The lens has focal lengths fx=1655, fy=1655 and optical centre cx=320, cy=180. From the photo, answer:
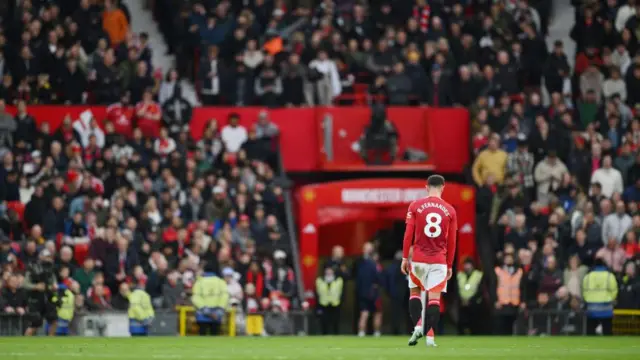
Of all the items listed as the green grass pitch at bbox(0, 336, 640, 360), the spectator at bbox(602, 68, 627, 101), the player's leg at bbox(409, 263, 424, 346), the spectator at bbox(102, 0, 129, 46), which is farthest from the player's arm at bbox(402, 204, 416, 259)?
the spectator at bbox(602, 68, 627, 101)

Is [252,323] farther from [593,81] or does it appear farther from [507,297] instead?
[593,81]

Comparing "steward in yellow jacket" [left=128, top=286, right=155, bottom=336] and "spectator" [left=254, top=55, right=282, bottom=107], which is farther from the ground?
"spectator" [left=254, top=55, right=282, bottom=107]


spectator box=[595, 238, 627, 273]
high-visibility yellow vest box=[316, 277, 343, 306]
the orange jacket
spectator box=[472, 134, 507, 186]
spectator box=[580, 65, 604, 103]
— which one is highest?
the orange jacket

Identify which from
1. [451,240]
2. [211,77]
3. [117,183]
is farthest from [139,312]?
[451,240]

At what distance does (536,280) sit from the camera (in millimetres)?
31344

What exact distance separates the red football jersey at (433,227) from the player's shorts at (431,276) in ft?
0.21

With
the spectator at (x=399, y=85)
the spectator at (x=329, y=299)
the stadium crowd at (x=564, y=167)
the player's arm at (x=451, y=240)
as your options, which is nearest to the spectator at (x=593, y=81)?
the stadium crowd at (x=564, y=167)

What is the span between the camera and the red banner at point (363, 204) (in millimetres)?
32906

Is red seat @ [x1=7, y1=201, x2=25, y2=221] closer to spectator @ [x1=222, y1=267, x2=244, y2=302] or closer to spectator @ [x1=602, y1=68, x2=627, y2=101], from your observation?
spectator @ [x1=222, y1=267, x2=244, y2=302]

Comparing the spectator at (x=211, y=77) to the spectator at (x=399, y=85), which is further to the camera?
the spectator at (x=399, y=85)

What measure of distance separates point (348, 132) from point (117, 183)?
17.4 ft

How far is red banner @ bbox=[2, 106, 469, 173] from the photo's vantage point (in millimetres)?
34625

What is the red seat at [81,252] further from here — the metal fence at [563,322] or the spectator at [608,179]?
the spectator at [608,179]

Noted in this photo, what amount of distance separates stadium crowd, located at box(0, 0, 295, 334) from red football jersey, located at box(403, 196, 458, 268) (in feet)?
34.5
